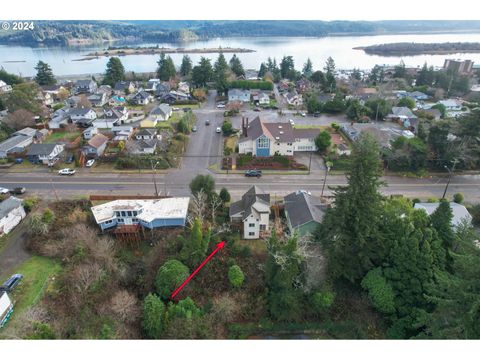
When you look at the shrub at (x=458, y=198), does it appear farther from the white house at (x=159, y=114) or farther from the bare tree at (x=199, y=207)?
the white house at (x=159, y=114)

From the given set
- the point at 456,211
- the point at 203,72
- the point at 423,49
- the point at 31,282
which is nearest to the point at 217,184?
the point at 31,282

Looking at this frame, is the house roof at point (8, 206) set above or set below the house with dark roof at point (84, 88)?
below

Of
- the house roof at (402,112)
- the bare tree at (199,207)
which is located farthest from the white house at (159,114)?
the house roof at (402,112)

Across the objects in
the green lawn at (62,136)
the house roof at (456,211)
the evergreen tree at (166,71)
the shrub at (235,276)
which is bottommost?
the shrub at (235,276)

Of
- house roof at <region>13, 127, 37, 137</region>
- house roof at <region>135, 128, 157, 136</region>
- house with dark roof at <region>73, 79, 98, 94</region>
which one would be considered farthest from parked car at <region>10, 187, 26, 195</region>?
house with dark roof at <region>73, 79, 98, 94</region>

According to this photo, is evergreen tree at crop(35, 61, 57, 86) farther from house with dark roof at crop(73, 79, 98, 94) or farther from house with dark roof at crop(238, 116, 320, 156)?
house with dark roof at crop(238, 116, 320, 156)

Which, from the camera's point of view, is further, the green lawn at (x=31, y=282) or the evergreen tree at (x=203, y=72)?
the evergreen tree at (x=203, y=72)

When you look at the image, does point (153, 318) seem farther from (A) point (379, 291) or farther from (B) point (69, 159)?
(B) point (69, 159)
